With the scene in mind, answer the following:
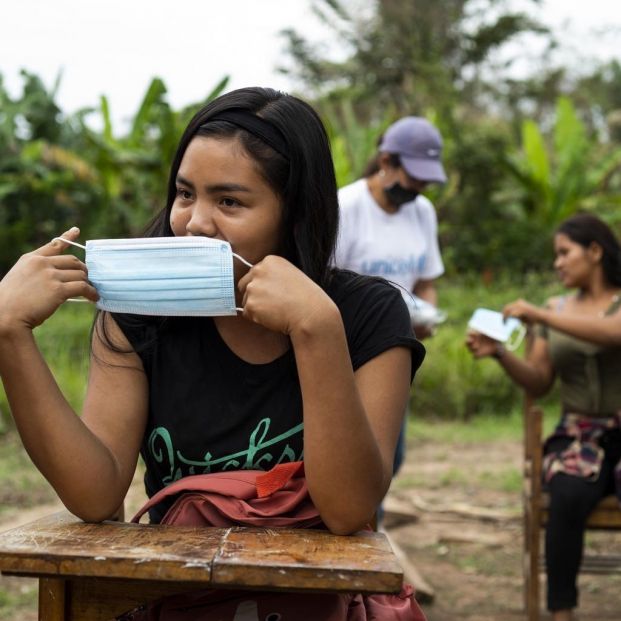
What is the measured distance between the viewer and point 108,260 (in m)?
1.98

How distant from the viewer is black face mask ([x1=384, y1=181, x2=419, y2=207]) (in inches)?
180

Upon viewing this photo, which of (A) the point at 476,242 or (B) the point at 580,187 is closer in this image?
(B) the point at 580,187

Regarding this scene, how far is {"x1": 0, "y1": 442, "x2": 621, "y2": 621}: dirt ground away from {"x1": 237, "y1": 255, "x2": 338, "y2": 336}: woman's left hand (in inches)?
108

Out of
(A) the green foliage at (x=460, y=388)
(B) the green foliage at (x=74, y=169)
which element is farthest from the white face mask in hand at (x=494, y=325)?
(B) the green foliage at (x=74, y=169)

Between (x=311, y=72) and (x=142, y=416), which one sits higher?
(x=311, y=72)

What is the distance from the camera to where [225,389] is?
2.08 meters

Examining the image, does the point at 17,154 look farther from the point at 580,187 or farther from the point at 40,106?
the point at 580,187

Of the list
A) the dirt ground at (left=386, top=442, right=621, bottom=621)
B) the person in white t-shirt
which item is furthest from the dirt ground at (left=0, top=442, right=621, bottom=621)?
the person in white t-shirt

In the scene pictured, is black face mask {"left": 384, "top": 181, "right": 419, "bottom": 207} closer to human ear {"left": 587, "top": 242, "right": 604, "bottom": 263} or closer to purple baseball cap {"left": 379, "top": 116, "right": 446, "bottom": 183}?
purple baseball cap {"left": 379, "top": 116, "right": 446, "bottom": 183}

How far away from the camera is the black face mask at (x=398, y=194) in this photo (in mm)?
4562

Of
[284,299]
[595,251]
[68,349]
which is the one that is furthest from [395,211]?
[68,349]

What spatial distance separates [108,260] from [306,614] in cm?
81

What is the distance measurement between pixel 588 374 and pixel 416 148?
1.33 m

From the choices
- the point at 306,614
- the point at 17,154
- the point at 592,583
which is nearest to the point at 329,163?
the point at 306,614
